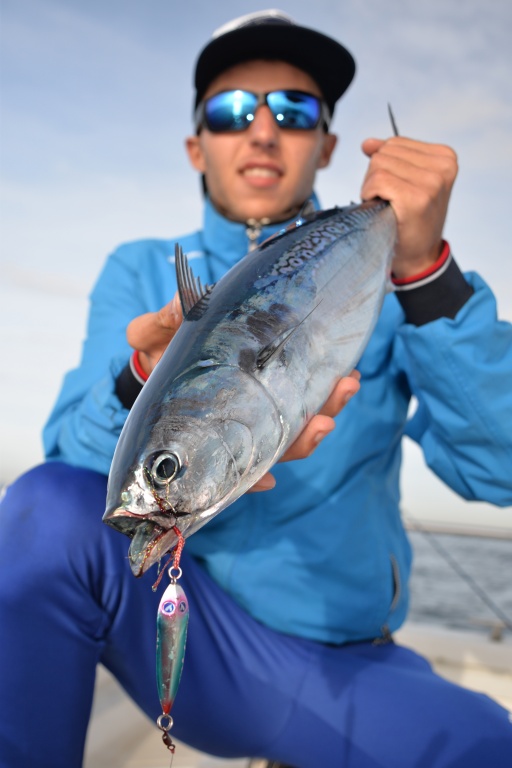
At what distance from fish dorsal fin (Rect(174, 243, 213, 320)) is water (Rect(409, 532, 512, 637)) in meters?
4.17

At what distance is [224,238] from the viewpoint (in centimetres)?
314

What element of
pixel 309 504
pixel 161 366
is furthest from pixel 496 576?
pixel 161 366

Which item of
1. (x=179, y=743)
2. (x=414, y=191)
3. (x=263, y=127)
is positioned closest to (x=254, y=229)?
(x=263, y=127)

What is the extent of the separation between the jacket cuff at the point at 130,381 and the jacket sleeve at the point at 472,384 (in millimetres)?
944

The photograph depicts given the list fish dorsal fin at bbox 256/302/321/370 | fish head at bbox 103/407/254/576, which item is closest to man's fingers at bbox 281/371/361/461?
fish dorsal fin at bbox 256/302/321/370

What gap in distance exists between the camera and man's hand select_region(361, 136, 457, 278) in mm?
2145

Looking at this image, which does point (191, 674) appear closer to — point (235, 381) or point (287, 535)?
point (287, 535)

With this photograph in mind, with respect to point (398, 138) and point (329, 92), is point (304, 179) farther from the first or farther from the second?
point (398, 138)

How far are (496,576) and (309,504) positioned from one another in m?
23.4

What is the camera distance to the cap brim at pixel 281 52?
2975 mm

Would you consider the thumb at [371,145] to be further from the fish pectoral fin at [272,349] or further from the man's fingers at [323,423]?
the fish pectoral fin at [272,349]

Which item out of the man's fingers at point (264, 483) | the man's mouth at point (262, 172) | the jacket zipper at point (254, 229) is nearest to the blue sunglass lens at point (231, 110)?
the man's mouth at point (262, 172)

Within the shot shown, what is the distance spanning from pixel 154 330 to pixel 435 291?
1.01 m

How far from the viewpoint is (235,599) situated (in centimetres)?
256
